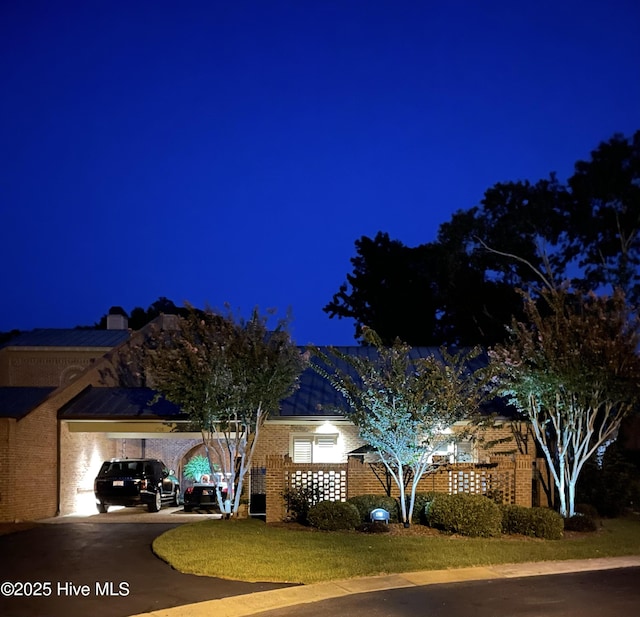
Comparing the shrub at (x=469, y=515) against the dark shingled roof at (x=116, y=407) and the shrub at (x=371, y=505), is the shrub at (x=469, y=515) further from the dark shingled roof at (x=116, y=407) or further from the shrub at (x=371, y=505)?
the dark shingled roof at (x=116, y=407)

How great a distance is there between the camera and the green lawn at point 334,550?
13.2 metres

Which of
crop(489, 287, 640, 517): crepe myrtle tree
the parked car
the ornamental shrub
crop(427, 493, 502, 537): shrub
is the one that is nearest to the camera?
crop(427, 493, 502, 537): shrub

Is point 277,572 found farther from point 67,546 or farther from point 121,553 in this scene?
point 67,546

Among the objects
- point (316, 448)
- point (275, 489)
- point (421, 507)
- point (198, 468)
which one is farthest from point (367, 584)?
point (198, 468)

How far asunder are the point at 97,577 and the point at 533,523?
9.17 m

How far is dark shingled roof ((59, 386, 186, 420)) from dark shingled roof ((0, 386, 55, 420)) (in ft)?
2.85

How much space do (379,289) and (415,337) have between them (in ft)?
20.9

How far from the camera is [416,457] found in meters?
18.6

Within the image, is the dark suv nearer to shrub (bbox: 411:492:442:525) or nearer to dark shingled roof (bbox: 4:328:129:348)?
dark shingled roof (bbox: 4:328:129:348)

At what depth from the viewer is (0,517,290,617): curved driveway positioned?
10.8 meters

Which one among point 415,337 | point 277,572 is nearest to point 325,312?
point 415,337

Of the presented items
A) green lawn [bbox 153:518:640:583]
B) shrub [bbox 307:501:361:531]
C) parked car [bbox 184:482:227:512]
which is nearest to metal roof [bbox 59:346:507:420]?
parked car [bbox 184:482:227:512]

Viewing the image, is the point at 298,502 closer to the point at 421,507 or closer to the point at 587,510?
the point at 421,507

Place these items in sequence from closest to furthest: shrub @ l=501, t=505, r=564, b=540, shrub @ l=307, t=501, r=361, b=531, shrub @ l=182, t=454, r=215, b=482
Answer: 1. shrub @ l=501, t=505, r=564, b=540
2. shrub @ l=307, t=501, r=361, b=531
3. shrub @ l=182, t=454, r=215, b=482
